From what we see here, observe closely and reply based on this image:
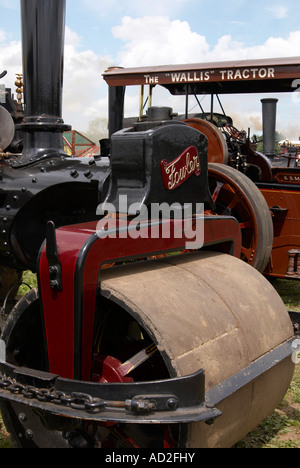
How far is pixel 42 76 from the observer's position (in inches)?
112

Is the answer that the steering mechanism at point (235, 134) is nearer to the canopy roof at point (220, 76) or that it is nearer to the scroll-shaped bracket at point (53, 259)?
the canopy roof at point (220, 76)

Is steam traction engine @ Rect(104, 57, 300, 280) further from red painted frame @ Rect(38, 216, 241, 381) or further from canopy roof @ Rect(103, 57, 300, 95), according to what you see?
red painted frame @ Rect(38, 216, 241, 381)

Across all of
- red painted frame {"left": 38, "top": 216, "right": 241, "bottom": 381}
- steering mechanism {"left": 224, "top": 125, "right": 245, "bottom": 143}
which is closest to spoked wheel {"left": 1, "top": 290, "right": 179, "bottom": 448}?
red painted frame {"left": 38, "top": 216, "right": 241, "bottom": 381}

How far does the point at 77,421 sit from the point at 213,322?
601 mm

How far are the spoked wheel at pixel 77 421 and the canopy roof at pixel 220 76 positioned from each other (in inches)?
143

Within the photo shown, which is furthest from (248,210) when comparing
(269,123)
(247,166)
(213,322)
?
(269,123)

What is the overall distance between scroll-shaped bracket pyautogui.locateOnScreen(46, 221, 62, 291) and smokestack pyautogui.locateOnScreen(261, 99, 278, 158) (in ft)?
28.9

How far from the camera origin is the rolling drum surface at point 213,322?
180 centimetres

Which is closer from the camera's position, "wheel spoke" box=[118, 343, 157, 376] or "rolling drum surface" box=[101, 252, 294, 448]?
"rolling drum surface" box=[101, 252, 294, 448]

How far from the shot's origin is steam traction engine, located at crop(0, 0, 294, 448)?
1.75 m

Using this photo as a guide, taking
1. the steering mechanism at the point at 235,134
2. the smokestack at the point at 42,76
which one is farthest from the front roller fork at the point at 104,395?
the steering mechanism at the point at 235,134

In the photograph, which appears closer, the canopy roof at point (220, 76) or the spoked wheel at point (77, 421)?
the spoked wheel at point (77, 421)

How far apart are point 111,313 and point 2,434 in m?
0.85
